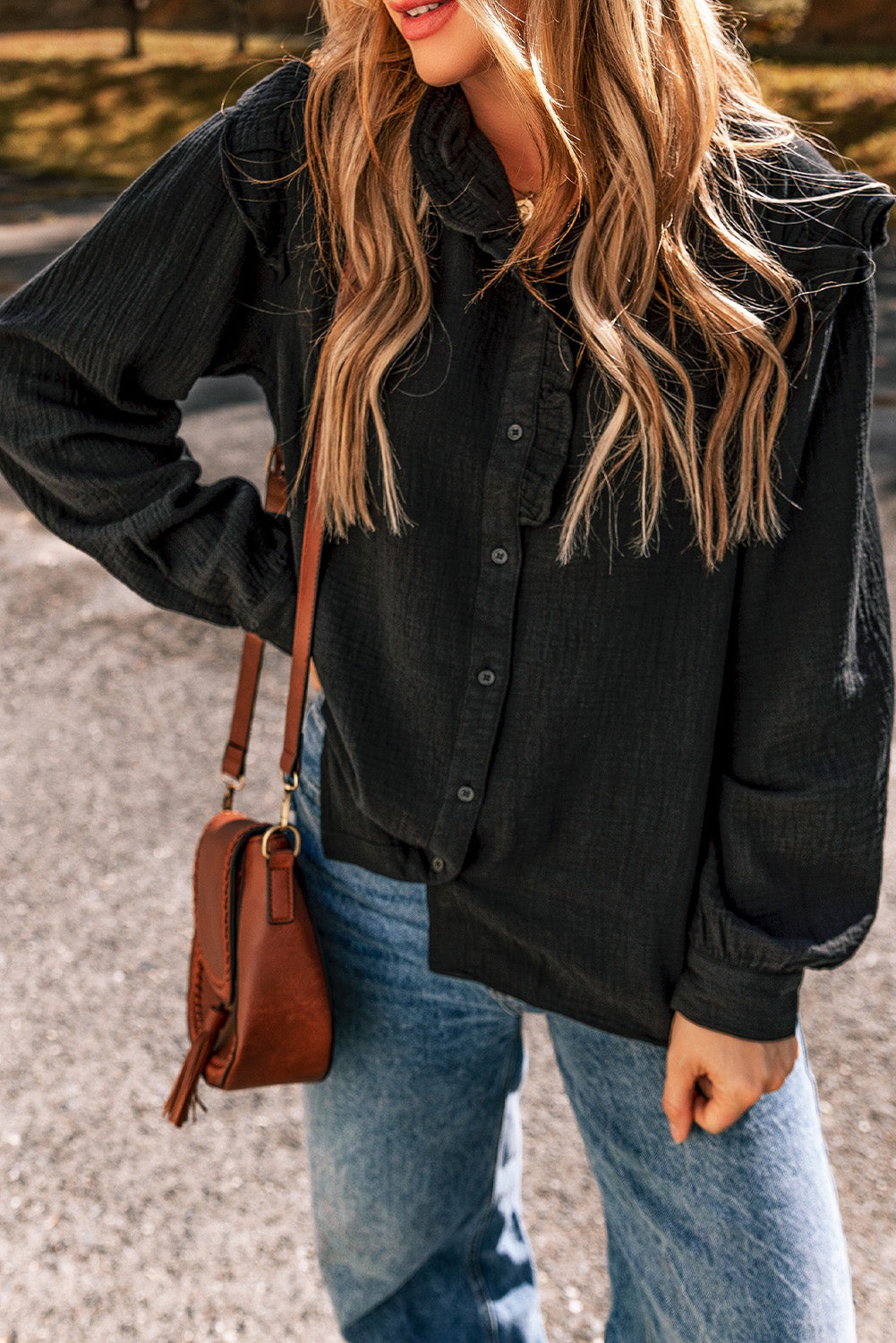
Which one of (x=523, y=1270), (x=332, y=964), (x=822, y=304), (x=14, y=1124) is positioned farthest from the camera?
(x=14, y=1124)

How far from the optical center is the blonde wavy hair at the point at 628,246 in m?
1.15

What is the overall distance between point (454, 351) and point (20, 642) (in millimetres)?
3206

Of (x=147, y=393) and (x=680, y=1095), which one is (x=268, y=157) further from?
(x=680, y=1095)

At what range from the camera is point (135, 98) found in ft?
66.5

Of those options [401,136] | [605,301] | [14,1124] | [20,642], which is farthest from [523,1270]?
[20,642]

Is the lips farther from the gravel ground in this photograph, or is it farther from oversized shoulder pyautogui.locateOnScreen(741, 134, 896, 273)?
the gravel ground

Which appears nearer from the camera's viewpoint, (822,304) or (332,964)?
(822,304)

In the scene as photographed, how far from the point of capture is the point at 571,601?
122 centimetres

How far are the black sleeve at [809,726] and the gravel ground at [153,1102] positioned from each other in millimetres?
1120

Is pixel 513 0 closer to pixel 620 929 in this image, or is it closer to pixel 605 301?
pixel 605 301

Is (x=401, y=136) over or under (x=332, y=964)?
over

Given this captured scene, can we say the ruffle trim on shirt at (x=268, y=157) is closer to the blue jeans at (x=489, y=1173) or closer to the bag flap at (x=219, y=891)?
the blue jeans at (x=489, y=1173)

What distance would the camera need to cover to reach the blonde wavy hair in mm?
1153

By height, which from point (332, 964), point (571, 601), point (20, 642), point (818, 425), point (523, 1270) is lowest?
point (20, 642)
